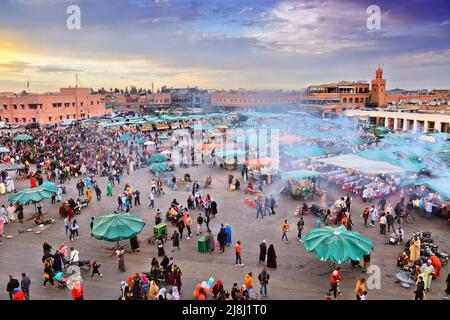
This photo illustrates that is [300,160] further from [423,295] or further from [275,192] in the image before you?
[423,295]

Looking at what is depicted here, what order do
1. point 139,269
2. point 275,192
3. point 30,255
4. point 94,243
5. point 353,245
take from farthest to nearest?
1. point 275,192
2. point 94,243
3. point 30,255
4. point 139,269
5. point 353,245

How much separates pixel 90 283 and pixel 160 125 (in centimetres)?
4024

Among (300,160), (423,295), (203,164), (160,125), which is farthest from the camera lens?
(160,125)

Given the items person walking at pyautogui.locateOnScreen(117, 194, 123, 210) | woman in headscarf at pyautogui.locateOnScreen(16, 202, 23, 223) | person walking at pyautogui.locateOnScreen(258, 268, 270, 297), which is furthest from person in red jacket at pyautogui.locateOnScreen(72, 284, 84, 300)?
woman in headscarf at pyautogui.locateOnScreen(16, 202, 23, 223)

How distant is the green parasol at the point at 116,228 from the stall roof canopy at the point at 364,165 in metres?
11.9

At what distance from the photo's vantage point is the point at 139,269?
11000 millimetres

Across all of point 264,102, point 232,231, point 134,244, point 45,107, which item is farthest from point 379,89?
point 134,244

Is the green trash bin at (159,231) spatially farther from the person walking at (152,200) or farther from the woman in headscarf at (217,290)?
the woman in headscarf at (217,290)

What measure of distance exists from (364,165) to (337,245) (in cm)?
989

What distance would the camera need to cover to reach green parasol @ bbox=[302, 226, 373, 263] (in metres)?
9.65

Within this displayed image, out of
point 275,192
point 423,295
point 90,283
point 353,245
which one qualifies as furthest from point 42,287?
point 275,192

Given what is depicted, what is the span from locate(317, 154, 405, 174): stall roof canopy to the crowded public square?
59mm

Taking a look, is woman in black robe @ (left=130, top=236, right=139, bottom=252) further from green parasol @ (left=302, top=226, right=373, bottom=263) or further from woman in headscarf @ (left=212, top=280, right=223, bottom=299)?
green parasol @ (left=302, top=226, right=373, bottom=263)

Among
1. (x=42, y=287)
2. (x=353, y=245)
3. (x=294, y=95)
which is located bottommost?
(x=42, y=287)
